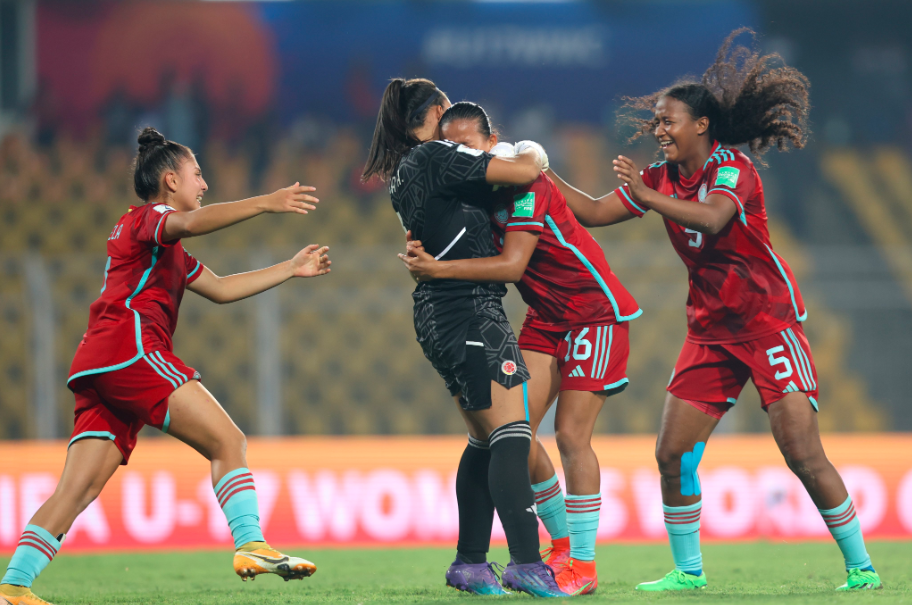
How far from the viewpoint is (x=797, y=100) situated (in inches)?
165

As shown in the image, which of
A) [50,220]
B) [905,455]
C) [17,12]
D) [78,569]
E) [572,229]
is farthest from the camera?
[17,12]

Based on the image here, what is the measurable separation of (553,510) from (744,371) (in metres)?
1.02

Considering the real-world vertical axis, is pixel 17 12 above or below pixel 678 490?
above

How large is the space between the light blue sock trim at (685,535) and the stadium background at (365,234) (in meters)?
2.64

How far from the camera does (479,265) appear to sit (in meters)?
3.47

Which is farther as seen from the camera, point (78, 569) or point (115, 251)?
point (78, 569)

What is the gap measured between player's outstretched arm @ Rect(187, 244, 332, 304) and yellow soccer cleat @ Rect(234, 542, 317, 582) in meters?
1.09

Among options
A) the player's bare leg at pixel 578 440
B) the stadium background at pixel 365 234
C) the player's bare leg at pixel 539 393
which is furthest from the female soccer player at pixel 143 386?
the stadium background at pixel 365 234

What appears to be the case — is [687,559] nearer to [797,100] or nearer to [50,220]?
[797,100]

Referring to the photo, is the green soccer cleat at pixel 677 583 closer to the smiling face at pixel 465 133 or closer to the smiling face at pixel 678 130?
the smiling face at pixel 678 130

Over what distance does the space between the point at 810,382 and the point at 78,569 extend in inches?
160

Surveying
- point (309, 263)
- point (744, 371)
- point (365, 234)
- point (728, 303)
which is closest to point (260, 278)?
point (309, 263)

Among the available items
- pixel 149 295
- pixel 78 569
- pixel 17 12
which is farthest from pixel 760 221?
pixel 17 12

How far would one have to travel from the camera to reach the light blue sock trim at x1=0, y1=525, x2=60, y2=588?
3434 mm
